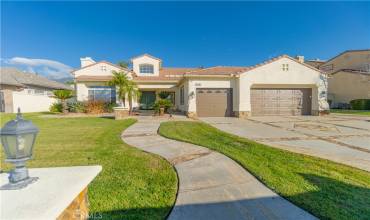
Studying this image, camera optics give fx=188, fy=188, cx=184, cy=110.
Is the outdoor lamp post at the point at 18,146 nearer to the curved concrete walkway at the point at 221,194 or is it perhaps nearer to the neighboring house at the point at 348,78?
the curved concrete walkway at the point at 221,194

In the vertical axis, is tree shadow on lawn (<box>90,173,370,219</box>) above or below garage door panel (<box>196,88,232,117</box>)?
below

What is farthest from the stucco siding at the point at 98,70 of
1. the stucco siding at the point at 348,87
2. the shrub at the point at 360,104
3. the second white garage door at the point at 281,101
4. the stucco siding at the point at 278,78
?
the shrub at the point at 360,104

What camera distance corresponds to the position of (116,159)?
16.7 feet

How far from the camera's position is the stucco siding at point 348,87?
23391 millimetres

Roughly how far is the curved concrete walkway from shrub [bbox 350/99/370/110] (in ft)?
87.0

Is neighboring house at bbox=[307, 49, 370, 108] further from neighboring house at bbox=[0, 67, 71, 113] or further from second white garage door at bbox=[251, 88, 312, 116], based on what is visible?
neighboring house at bbox=[0, 67, 71, 113]

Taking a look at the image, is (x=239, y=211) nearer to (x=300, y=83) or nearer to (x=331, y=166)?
(x=331, y=166)

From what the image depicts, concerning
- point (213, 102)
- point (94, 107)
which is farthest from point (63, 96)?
point (213, 102)

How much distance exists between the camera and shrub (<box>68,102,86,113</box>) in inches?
752

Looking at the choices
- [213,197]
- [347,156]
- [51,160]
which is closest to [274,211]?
[213,197]

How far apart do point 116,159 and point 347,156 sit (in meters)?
6.60

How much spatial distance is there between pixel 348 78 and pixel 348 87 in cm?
118

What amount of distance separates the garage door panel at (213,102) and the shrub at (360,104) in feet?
60.4

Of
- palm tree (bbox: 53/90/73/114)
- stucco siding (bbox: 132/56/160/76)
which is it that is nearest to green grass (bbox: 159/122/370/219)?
palm tree (bbox: 53/90/73/114)
